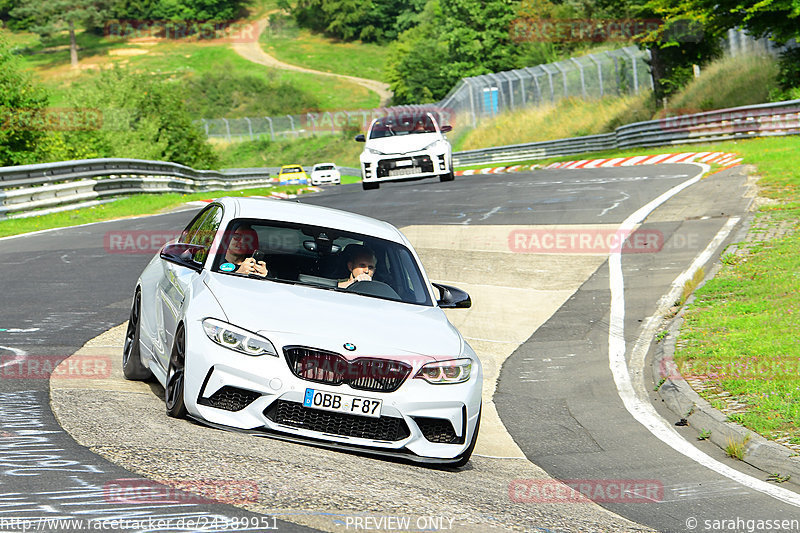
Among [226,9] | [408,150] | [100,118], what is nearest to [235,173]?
[100,118]

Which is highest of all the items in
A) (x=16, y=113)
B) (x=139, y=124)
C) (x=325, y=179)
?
(x=139, y=124)

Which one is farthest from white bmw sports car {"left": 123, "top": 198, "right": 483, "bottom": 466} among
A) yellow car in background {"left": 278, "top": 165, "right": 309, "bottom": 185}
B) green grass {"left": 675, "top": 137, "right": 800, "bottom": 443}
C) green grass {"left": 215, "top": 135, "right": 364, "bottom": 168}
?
green grass {"left": 215, "top": 135, "right": 364, "bottom": 168}

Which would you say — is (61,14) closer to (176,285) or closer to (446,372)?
(176,285)

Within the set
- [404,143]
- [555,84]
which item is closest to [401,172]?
[404,143]

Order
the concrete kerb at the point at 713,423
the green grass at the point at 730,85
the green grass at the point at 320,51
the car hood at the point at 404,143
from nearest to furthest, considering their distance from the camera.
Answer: the concrete kerb at the point at 713,423 → the car hood at the point at 404,143 → the green grass at the point at 730,85 → the green grass at the point at 320,51

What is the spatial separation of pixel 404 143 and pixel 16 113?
13.2 metres

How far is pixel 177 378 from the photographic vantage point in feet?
21.2

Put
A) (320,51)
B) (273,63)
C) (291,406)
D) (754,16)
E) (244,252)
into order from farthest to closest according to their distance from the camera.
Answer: (320,51)
(273,63)
(754,16)
(244,252)
(291,406)

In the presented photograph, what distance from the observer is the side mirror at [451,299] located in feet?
25.3

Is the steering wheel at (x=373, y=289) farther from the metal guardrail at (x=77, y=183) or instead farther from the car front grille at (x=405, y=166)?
the car front grille at (x=405, y=166)

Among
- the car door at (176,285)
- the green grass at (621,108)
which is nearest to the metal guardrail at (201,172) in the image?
the green grass at (621,108)

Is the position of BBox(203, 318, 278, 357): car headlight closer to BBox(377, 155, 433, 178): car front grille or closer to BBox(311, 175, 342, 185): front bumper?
BBox(377, 155, 433, 178): car front grille

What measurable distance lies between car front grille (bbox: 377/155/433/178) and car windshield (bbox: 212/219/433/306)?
16318 millimetres

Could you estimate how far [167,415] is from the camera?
6.54 m
